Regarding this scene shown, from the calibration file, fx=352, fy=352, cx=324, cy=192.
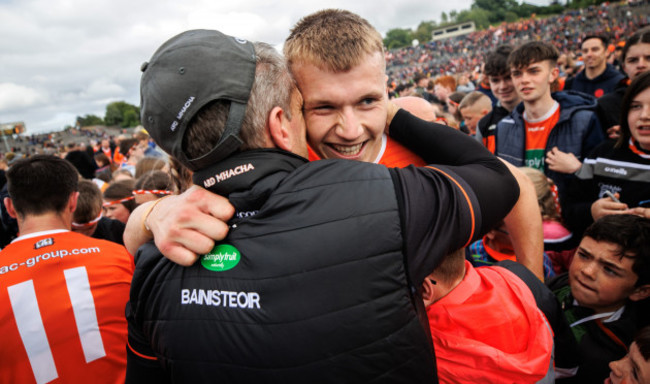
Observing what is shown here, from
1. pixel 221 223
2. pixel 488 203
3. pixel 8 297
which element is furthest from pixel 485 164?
pixel 8 297

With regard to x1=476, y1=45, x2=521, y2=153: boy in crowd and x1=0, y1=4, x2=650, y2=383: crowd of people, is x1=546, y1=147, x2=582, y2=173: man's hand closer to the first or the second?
x1=0, y1=4, x2=650, y2=383: crowd of people

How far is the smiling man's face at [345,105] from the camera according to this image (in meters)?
1.72

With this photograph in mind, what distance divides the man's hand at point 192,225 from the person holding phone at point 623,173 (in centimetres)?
267

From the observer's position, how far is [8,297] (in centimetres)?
209

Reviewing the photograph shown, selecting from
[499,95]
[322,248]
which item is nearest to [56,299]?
[322,248]

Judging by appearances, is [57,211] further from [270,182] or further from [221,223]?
[270,182]

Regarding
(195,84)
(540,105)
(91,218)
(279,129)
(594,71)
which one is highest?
(195,84)

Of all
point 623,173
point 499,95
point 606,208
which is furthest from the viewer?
point 499,95

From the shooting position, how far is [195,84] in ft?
3.82

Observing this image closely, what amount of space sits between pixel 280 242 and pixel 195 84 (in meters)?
0.59

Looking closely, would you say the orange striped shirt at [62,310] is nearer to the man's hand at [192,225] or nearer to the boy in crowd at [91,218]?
the boy in crowd at [91,218]

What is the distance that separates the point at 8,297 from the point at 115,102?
126668 millimetres

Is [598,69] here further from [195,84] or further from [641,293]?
[195,84]

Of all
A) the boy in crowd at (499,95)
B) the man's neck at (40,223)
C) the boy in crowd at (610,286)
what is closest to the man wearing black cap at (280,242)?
the boy in crowd at (610,286)
